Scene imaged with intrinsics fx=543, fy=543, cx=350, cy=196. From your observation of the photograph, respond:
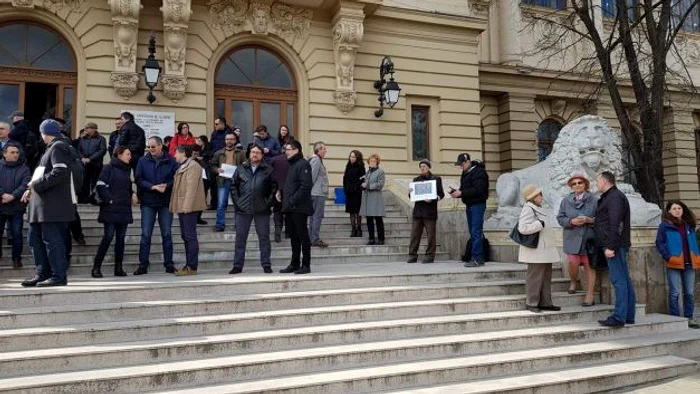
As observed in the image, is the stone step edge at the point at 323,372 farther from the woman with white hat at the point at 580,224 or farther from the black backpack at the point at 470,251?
the black backpack at the point at 470,251

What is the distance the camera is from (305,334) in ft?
19.3

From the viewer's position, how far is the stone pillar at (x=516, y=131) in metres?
22.5

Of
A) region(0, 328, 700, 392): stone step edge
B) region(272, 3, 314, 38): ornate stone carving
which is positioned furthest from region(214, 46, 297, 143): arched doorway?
region(0, 328, 700, 392): stone step edge

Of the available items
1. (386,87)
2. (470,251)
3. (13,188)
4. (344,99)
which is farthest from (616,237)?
(344,99)

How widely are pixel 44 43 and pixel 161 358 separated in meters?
12.1

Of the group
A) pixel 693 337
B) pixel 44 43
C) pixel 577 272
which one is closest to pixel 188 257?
pixel 577 272

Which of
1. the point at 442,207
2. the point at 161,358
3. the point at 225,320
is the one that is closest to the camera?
the point at 161,358

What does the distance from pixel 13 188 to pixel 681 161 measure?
2927cm

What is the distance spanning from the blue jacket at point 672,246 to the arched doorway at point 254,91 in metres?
10.8

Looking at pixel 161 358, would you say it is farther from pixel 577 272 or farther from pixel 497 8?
pixel 497 8

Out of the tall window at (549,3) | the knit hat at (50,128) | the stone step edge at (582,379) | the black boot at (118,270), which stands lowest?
the stone step edge at (582,379)

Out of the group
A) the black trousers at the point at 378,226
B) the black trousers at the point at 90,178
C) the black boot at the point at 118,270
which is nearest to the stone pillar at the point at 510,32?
the black trousers at the point at 378,226

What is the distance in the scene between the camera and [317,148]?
33.8 feet

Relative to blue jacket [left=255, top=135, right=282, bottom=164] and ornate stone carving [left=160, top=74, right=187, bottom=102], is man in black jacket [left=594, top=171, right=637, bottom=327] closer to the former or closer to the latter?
blue jacket [left=255, top=135, right=282, bottom=164]
